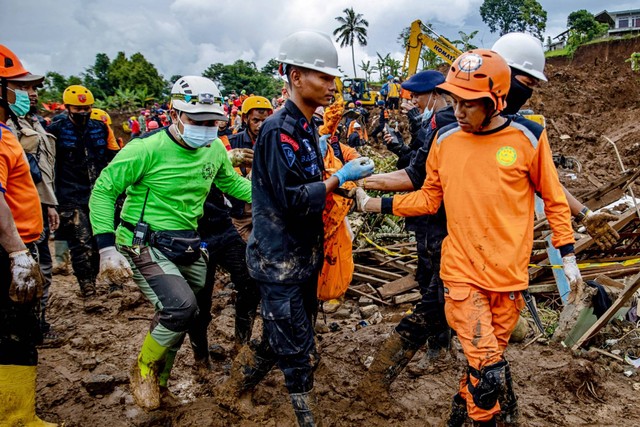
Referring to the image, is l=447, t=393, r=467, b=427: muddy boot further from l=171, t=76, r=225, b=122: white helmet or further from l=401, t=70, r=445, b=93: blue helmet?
l=401, t=70, r=445, b=93: blue helmet

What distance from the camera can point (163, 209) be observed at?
3.08m

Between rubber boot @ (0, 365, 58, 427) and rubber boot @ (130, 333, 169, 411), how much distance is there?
59cm

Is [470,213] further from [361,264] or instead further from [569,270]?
[361,264]

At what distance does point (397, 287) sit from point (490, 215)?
3161mm

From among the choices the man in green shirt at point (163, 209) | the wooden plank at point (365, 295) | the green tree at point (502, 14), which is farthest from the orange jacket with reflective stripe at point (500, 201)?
the green tree at point (502, 14)

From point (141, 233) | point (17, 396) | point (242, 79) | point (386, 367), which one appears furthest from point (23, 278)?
point (242, 79)

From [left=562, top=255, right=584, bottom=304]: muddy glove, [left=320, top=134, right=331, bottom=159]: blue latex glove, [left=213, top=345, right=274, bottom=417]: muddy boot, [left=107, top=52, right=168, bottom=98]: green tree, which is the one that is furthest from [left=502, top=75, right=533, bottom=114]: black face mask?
[left=107, top=52, right=168, bottom=98]: green tree

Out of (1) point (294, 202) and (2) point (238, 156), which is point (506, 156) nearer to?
(1) point (294, 202)

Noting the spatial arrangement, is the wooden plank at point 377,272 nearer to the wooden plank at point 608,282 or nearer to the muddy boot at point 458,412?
the wooden plank at point 608,282

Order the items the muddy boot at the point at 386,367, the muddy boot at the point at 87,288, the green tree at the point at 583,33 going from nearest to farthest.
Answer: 1. the muddy boot at the point at 386,367
2. the muddy boot at the point at 87,288
3. the green tree at the point at 583,33

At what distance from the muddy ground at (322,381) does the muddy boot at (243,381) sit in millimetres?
69

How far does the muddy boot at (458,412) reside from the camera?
109 inches

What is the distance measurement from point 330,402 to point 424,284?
1167mm

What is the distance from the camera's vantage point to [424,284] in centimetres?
375
